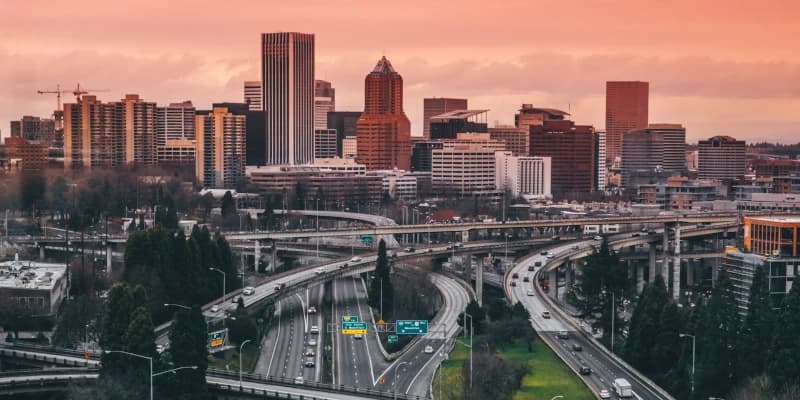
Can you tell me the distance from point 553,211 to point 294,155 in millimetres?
56716

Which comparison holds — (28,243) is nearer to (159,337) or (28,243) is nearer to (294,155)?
(159,337)

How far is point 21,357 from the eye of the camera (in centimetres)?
5081

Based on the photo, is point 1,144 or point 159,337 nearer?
point 159,337

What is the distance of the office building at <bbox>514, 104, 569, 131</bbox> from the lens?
598 ft

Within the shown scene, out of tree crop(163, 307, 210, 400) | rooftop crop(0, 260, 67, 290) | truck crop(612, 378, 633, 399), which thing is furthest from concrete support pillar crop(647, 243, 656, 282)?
tree crop(163, 307, 210, 400)

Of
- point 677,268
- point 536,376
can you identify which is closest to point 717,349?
point 536,376

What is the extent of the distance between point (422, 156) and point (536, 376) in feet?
399

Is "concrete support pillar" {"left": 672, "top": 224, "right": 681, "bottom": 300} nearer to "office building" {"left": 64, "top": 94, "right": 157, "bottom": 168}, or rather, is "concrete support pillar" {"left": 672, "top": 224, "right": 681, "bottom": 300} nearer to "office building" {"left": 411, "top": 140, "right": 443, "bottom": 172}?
"office building" {"left": 64, "top": 94, "right": 157, "bottom": 168}

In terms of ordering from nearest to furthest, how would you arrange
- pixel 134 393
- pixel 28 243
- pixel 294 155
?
pixel 134 393 < pixel 28 243 < pixel 294 155

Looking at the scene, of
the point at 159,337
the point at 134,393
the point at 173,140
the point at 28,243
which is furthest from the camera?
the point at 173,140

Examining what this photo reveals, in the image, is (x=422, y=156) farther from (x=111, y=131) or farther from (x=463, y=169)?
(x=111, y=131)

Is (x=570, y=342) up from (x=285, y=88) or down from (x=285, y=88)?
down

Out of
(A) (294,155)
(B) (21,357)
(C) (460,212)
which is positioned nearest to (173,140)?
(A) (294,155)

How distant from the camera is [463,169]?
14938 centimetres
